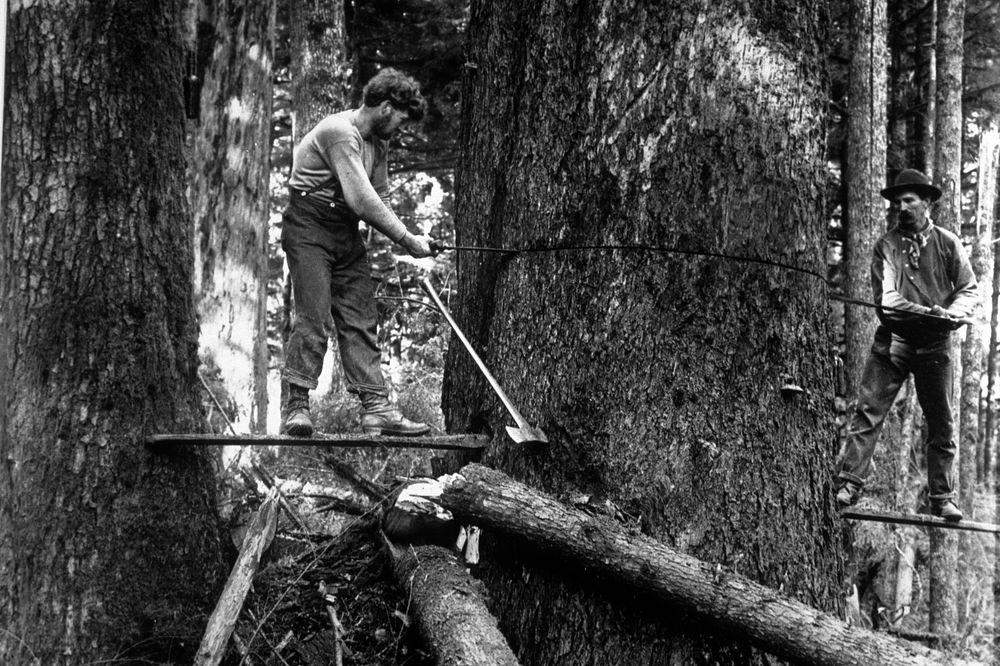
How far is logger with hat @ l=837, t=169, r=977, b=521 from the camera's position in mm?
7098

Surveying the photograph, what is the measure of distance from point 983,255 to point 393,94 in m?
11.4

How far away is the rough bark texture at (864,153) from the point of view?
10461 mm

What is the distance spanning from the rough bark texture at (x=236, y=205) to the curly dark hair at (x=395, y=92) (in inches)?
178

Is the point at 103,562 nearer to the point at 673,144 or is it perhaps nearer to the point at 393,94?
the point at 393,94

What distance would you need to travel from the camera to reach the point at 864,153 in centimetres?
1045

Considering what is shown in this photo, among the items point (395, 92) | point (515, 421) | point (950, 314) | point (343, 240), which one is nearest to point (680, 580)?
point (515, 421)

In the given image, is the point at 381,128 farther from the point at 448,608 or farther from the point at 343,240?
the point at 448,608

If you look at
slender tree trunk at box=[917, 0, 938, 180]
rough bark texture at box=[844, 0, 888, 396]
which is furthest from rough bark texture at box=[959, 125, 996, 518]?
rough bark texture at box=[844, 0, 888, 396]

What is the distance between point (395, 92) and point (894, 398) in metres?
4.39

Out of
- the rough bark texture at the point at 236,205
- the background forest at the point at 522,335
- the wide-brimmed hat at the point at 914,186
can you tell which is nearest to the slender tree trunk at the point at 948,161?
the wide-brimmed hat at the point at 914,186

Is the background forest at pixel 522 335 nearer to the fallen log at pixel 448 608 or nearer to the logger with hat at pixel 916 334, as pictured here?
the fallen log at pixel 448 608

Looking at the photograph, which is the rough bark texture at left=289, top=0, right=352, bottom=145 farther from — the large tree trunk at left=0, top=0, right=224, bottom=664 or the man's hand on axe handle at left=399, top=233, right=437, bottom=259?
the man's hand on axe handle at left=399, top=233, right=437, bottom=259

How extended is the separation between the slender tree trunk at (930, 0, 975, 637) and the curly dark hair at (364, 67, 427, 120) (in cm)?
811

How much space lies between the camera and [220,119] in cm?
970
